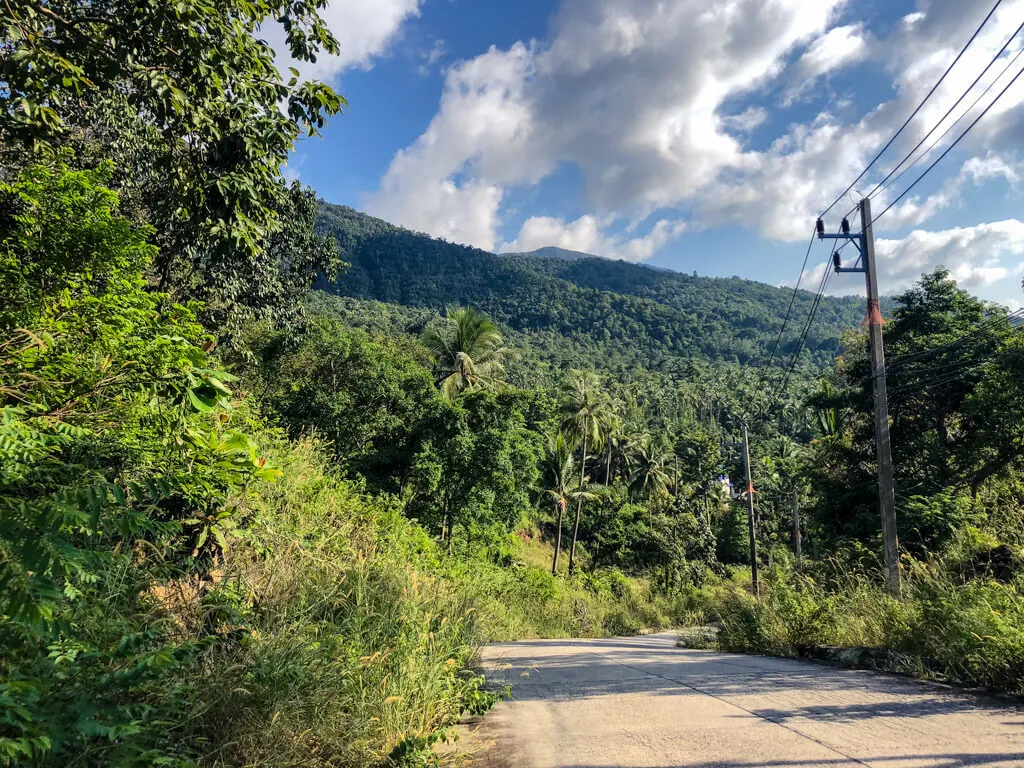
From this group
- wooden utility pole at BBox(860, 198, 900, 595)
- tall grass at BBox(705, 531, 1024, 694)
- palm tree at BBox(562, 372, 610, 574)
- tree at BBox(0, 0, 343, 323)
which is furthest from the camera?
palm tree at BBox(562, 372, 610, 574)

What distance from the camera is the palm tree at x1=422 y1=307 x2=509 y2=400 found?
26.6 metres

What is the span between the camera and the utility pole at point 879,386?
9301 millimetres

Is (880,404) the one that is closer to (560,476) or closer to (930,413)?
(930,413)

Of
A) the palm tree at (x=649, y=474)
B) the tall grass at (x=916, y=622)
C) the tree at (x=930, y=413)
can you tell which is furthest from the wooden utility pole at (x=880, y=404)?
the palm tree at (x=649, y=474)

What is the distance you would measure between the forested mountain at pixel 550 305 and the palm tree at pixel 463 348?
104 meters

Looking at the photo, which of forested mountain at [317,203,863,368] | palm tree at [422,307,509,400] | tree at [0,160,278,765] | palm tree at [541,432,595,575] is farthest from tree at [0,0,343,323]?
forested mountain at [317,203,863,368]

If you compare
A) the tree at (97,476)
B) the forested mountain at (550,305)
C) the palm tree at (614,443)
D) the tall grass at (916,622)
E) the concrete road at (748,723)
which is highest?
the forested mountain at (550,305)

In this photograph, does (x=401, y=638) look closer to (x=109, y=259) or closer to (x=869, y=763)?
(x=869, y=763)

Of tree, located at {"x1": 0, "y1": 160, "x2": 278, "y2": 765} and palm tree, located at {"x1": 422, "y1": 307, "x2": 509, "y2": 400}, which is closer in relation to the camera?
tree, located at {"x1": 0, "y1": 160, "x2": 278, "y2": 765}

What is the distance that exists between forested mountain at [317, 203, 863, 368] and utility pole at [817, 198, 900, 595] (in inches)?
4815

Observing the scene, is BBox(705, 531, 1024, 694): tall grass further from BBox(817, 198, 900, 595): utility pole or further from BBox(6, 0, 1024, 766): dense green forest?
BBox(817, 198, 900, 595): utility pole

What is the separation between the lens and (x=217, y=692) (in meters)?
2.62

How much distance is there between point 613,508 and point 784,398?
48545 mm

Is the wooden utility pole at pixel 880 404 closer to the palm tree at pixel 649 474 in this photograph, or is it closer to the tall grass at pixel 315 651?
the tall grass at pixel 315 651
